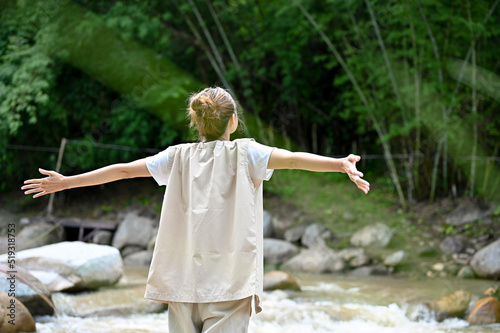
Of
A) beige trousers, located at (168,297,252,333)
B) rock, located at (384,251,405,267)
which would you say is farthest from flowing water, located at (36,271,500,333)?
beige trousers, located at (168,297,252,333)

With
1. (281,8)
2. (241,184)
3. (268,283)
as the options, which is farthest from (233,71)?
(241,184)

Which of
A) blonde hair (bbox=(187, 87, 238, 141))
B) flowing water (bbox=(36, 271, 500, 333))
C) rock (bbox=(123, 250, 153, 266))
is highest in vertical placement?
blonde hair (bbox=(187, 87, 238, 141))

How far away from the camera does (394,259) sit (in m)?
6.36

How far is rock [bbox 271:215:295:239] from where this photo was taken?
25.2 ft

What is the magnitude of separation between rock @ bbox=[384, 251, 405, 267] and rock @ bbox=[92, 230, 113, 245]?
13.3 ft

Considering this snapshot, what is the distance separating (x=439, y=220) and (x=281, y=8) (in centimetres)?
387

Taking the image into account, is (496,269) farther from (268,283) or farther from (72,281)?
(72,281)

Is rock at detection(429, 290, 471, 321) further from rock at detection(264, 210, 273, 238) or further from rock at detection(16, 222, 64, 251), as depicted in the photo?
rock at detection(16, 222, 64, 251)

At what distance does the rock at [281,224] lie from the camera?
25.2ft

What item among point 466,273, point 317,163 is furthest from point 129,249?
point 317,163

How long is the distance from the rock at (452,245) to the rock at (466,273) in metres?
0.49

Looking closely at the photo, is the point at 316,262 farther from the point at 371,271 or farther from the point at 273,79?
the point at 273,79

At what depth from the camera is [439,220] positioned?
7.11m

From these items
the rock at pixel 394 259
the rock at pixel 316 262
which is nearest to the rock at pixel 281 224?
the rock at pixel 316 262
